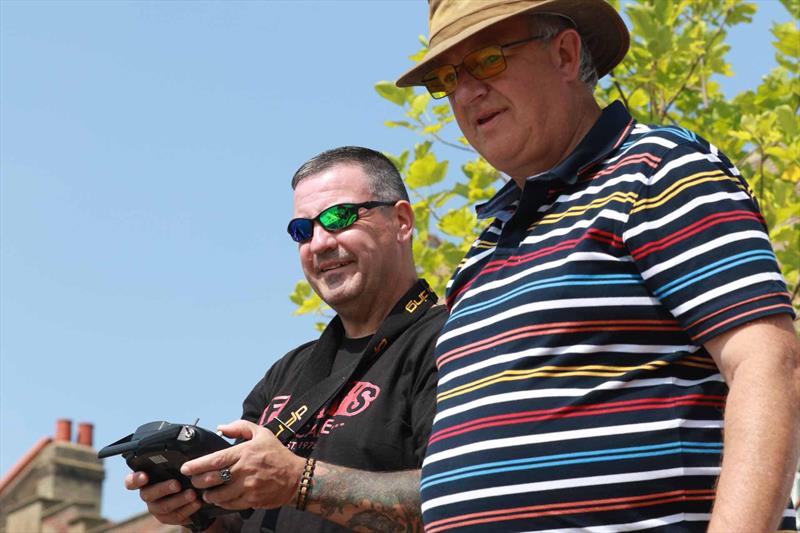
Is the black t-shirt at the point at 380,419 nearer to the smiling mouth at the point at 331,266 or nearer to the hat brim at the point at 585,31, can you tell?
the smiling mouth at the point at 331,266

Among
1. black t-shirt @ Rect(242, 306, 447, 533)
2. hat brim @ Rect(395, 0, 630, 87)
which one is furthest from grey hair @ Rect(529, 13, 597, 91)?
black t-shirt @ Rect(242, 306, 447, 533)

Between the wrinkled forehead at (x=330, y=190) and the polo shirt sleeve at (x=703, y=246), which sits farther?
the wrinkled forehead at (x=330, y=190)

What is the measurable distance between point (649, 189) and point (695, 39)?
5.10 metres

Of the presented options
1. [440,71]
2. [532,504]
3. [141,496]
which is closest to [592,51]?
[440,71]

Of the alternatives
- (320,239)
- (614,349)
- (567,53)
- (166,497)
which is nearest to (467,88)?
(567,53)

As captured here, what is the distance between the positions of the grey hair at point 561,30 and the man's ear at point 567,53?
2 cm

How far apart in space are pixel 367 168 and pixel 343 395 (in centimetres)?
86

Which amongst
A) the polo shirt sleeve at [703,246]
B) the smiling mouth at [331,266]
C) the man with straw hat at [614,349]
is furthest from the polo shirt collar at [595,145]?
the smiling mouth at [331,266]

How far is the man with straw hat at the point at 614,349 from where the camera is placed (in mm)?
2238

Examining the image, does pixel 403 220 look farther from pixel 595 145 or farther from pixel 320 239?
pixel 595 145

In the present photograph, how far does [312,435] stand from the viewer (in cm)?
360

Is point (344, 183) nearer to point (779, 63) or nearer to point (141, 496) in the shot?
point (141, 496)

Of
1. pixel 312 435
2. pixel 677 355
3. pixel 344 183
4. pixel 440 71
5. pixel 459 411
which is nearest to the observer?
pixel 677 355

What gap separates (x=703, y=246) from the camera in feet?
7.63
